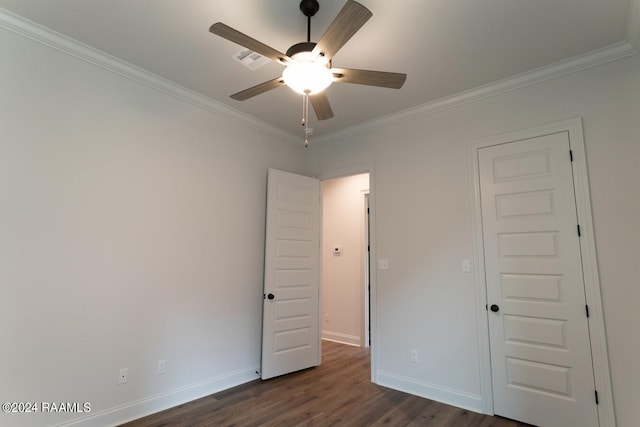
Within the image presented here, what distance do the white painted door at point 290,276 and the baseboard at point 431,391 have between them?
98 centimetres

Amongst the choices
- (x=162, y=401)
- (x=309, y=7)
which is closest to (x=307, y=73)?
(x=309, y=7)

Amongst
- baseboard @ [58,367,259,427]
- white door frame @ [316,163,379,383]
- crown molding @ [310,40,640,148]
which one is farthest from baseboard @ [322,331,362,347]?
crown molding @ [310,40,640,148]

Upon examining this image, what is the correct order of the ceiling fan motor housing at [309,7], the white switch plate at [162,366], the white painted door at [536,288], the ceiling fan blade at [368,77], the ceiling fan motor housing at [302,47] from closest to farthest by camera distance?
1. the ceiling fan motor housing at [302,47]
2. the ceiling fan blade at [368,77]
3. the ceiling fan motor housing at [309,7]
4. the white painted door at [536,288]
5. the white switch plate at [162,366]

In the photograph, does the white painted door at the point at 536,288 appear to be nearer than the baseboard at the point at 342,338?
Yes

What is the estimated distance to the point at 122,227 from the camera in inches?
107

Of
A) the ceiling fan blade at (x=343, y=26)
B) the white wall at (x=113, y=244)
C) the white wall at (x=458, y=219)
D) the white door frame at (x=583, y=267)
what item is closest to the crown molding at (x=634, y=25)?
the white wall at (x=458, y=219)

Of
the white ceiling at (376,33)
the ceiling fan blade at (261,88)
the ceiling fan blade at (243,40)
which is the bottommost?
the ceiling fan blade at (261,88)

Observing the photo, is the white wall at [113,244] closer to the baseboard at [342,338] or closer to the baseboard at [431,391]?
the baseboard at [431,391]

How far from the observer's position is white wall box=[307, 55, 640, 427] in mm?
2404

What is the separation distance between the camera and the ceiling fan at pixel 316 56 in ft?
5.23

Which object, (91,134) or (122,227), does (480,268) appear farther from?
(91,134)

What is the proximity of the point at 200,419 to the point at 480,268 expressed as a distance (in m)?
2.77

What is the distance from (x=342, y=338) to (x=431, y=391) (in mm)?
2202

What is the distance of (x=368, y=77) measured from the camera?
1965 mm
